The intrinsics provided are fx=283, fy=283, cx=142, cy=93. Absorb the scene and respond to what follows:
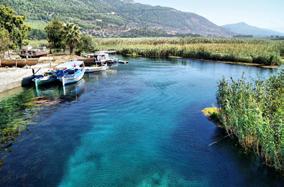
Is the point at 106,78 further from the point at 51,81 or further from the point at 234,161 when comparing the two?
the point at 234,161

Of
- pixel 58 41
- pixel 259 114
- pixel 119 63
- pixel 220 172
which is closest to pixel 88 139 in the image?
pixel 220 172

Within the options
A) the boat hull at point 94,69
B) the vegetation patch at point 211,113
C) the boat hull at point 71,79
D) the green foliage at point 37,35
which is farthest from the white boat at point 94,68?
the green foliage at point 37,35

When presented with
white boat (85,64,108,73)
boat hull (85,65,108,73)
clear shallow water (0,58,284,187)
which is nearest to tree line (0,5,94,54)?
white boat (85,64,108,73)

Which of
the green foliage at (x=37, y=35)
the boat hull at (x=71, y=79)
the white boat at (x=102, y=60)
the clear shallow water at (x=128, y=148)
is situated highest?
the green foliage at (x=37, y=35)

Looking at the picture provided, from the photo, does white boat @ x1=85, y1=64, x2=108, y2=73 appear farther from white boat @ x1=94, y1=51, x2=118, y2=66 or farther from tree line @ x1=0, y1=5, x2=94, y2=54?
tree line @ x1=0, y1=5, x2=94, y2=54

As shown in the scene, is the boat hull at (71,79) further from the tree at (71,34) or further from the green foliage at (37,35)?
the green foliage at (37,35)
